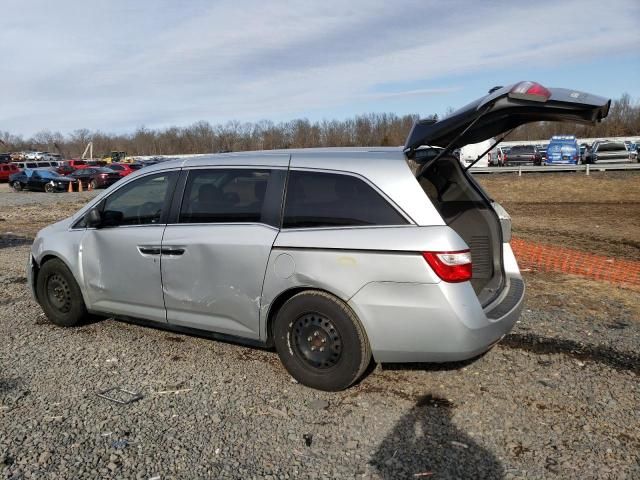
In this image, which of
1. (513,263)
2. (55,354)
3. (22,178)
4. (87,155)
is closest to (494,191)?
(513,263)

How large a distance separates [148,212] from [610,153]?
35.2m

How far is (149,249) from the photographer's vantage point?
481cm

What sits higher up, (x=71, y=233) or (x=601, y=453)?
(x=71, y=233)

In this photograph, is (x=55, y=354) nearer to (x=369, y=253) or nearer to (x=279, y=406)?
(x=279, y=406)

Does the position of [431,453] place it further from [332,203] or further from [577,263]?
[577,263]

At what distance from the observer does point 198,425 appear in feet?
12.1

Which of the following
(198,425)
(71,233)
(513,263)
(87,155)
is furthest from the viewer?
(87,155)

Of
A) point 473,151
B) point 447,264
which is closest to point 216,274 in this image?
point 447,264

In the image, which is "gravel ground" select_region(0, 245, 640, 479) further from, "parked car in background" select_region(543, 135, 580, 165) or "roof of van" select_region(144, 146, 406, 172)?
"parked car in background" select_region(543, 135, 580, 165)

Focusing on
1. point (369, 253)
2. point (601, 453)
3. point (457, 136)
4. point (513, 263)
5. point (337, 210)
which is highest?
point (457, 136)

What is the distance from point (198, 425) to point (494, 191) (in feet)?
72.1

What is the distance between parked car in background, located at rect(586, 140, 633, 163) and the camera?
33.6 meters

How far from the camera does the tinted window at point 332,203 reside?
3.86 m

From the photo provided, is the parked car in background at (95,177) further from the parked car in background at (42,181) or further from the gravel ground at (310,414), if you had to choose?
the gravel ground at (310,414)
